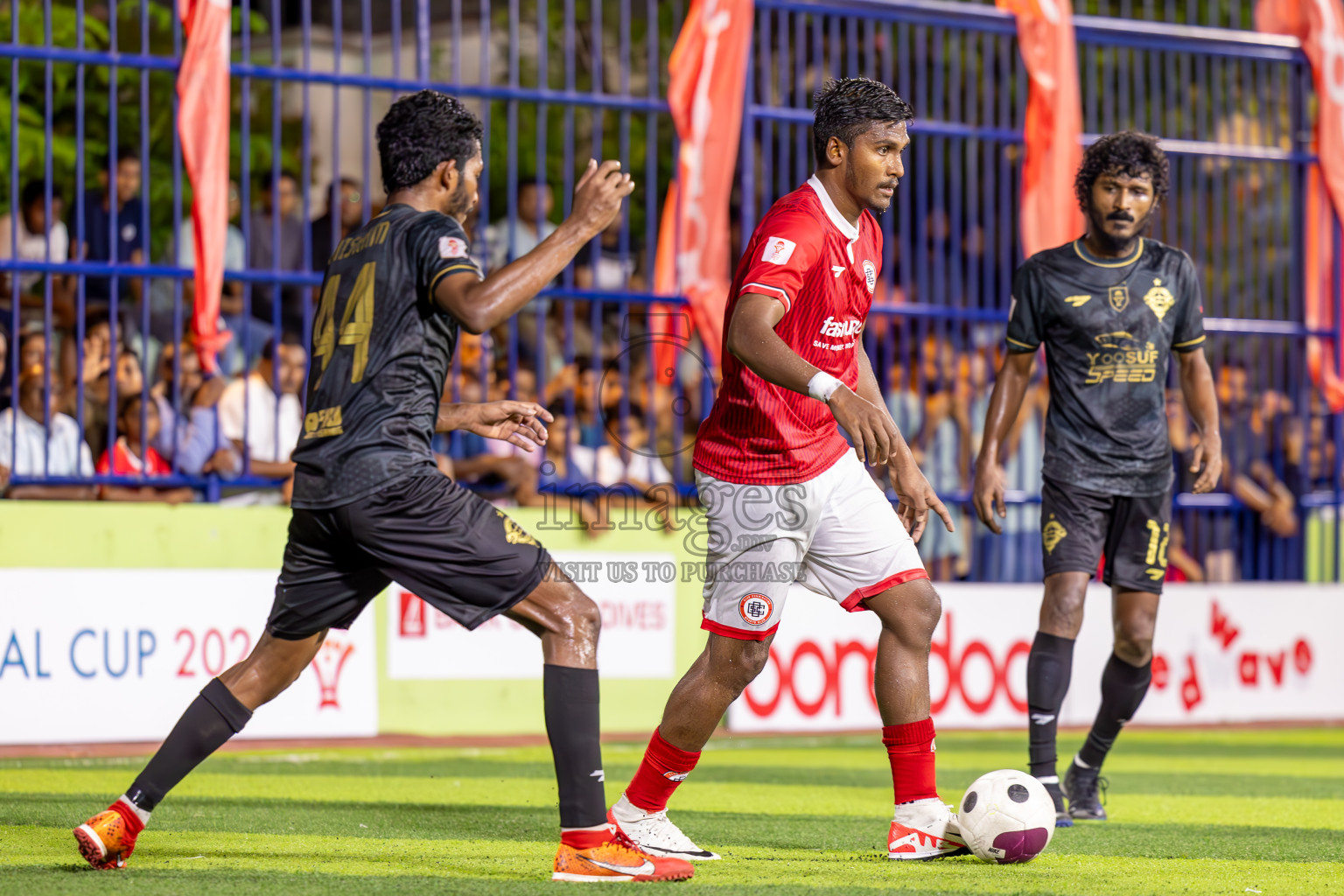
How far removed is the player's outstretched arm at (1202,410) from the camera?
6.67 m

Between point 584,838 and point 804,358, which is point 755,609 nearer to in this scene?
point 804,358

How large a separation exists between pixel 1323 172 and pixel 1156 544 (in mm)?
6917

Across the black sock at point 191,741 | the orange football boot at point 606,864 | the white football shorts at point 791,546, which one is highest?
Result: the white football shorts at point 791,546

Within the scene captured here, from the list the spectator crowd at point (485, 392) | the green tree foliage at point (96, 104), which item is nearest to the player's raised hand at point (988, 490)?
the spectator crowd at point (485, 392)

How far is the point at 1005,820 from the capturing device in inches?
198

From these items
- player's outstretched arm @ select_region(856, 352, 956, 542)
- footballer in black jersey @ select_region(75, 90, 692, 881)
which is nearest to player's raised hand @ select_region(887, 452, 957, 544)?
player's outstretched arm @ select_region(856, 352, 956, 542)

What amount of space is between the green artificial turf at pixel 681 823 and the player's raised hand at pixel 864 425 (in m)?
1.18

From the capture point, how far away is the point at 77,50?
30.6 feet

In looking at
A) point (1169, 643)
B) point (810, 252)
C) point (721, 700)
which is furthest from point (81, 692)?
point (1169, 643)

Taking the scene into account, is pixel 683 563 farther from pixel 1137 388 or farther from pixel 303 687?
pixel 1137 388

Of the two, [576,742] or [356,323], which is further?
[356,323]

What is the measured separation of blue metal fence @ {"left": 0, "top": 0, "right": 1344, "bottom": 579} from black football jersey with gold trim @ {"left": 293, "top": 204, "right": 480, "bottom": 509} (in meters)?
4.41

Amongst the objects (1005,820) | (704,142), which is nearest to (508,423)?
(1005,820)

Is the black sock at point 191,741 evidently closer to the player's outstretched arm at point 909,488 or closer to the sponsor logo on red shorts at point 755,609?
the sponsor logo on red shorts at point 755,609
